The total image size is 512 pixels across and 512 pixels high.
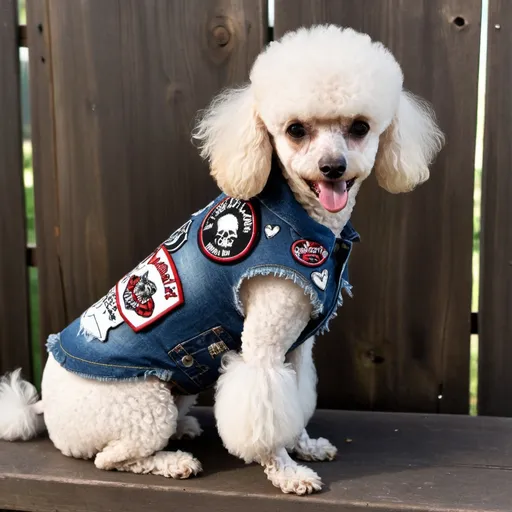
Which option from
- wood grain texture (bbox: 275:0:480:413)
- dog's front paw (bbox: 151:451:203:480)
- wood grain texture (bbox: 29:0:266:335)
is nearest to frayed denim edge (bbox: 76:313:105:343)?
dog's front paw (bbox: 151:451:203:480)

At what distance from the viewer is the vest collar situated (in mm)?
1930

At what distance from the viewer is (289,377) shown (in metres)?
1.98

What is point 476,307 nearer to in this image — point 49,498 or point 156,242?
point 156,242

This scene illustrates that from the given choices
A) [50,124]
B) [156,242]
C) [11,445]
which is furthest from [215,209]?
[11,445]

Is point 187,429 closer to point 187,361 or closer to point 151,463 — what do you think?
point 151,463

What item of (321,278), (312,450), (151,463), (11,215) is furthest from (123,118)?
(312,450)

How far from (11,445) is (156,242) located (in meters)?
0.81

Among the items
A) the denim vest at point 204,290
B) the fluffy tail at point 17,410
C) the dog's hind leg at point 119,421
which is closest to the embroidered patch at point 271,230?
the denim vest at point 204,290

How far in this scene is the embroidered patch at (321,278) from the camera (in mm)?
1913

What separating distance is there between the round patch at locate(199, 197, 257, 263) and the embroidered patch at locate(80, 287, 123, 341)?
0.33 m

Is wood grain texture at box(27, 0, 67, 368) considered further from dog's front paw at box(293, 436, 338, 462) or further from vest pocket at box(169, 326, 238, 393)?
dog's front paw at box(293, 436, 338, 462)

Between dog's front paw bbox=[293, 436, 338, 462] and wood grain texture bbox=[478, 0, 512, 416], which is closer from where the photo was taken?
dog's front paw bbox=[293, 436, 338, 462]

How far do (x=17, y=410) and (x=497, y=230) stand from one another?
166 centimetres

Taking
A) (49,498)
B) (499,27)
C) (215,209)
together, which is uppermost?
(499,27)
